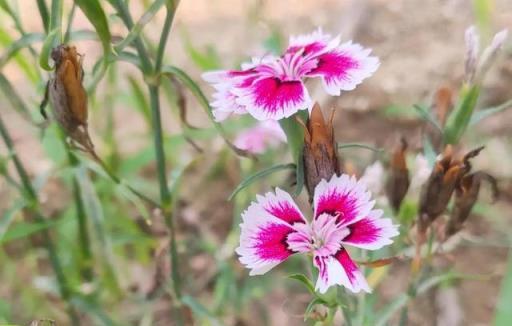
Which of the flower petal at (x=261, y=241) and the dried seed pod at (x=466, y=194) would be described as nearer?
the flower petal at (x=261, y=241)

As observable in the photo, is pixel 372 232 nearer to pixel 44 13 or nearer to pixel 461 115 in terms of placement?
pixel 461 115

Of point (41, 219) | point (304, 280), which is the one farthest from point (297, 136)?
point (41, 219)

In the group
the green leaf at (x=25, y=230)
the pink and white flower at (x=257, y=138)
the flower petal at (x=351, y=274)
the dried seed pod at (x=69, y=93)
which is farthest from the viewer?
the pink and white flower at (x=257, y=138)

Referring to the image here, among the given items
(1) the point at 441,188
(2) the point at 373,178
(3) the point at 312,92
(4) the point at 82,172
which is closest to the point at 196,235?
(3) the point at 312,92

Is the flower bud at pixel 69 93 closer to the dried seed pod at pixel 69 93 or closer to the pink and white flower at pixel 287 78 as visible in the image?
the dried seed pod at pixel 69 93

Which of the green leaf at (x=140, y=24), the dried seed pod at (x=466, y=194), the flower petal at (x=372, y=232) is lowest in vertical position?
the flower petal at (x=372, y=232)

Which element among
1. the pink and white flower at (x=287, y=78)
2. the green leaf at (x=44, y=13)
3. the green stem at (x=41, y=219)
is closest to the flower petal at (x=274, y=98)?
the pink and white flower at (x=287, y=78)

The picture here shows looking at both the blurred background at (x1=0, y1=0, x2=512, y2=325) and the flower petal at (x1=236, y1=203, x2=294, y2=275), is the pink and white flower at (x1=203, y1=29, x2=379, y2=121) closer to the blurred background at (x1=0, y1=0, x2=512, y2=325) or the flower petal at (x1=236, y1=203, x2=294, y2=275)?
the flower petal at (x1=236, y1=203, x2=294, y2=275)
